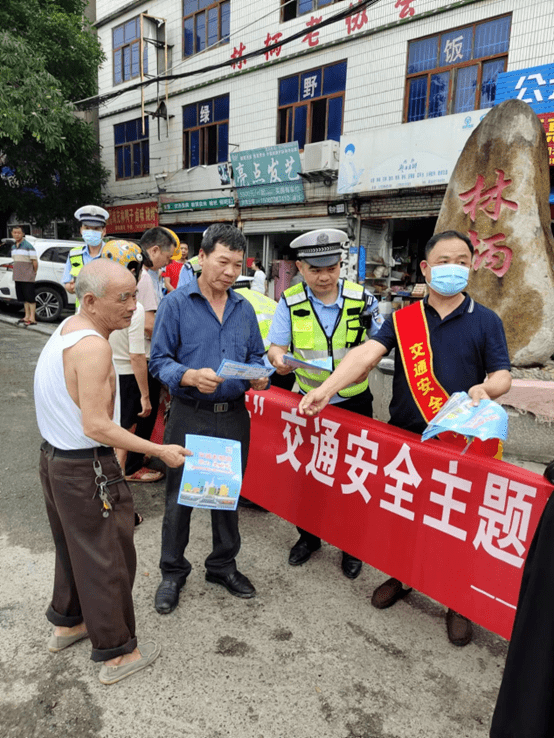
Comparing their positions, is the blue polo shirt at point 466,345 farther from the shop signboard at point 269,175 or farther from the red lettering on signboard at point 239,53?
the red lettering on signboard at point 239,53

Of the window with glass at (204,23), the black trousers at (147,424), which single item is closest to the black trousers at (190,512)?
the black trousers at (147,424)

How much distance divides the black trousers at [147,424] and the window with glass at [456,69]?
929 cm

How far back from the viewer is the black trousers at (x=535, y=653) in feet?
4.27

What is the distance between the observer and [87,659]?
7.42 ft

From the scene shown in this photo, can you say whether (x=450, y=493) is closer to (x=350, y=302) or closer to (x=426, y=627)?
(x=426, y=627)

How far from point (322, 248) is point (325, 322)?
1.35 feet

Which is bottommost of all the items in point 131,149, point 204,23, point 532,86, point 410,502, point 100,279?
point 410,502

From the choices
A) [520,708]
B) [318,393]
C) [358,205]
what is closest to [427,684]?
[520,708]

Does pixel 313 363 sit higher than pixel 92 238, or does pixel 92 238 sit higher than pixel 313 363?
pixel 92 238

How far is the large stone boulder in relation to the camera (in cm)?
538

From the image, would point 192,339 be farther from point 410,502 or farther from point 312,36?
point 312,36

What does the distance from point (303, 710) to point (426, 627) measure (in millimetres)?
821

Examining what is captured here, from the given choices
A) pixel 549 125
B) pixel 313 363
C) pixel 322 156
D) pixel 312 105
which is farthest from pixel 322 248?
pixel 312 105

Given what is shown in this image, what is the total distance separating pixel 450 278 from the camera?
96.2 inches
